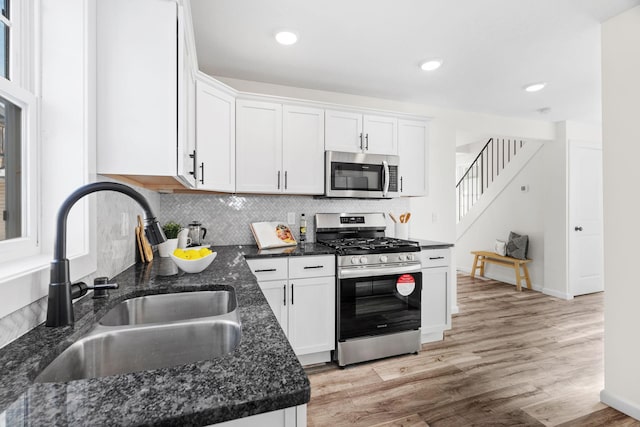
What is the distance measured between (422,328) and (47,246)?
281cm

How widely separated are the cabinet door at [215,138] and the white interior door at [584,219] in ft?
15.0

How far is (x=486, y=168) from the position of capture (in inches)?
239

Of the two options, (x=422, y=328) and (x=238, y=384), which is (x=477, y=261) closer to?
(x=422, y=328)

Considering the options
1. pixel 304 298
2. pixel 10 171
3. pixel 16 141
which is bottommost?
pixel 304 298

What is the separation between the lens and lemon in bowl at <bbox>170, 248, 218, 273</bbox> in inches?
63.3

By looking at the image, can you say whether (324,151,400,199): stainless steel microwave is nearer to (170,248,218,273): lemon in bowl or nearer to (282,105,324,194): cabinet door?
(282,105,324,194): cabinet door

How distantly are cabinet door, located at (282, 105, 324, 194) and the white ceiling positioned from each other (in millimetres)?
409

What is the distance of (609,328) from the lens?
2.00 metres

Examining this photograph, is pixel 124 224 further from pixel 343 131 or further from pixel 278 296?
pixel 343 131

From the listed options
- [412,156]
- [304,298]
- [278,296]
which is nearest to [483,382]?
[304,298]

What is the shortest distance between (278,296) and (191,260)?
3.23 ft

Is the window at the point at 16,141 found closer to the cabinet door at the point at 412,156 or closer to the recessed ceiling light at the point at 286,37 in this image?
the recessed ceiling light at the point at 286,37

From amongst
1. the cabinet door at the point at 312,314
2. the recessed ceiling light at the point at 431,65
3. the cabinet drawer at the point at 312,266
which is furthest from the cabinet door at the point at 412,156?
the cabinet door at the point at 312,314

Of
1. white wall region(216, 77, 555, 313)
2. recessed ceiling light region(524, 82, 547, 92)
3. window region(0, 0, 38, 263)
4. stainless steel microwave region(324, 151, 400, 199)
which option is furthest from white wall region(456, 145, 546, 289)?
window region(0, 0, 38, 263)
